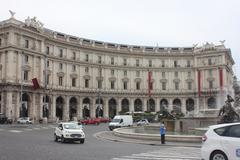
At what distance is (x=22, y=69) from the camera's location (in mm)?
72000

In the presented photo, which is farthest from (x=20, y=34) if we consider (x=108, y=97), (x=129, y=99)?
(x=129, y=99)

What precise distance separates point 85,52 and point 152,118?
90.9 feet

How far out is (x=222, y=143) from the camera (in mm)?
11781

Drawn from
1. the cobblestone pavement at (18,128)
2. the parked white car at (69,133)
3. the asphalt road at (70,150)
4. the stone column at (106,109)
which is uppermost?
the stone column at (106,109)

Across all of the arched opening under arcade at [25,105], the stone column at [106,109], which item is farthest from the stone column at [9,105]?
the stone column at [106,109]

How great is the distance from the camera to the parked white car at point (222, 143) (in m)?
11.5

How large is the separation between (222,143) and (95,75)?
81.7 meters

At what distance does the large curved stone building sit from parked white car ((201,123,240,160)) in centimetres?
5554

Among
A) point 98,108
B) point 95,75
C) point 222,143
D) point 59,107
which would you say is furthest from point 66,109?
point 222,143

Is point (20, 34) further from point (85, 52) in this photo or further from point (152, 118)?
point (152, 118)

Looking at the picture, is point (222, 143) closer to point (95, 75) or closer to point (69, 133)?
point (69, 133)

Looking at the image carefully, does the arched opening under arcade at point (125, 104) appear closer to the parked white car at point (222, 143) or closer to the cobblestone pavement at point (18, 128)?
the cobblestone pavement at point (18, 128)

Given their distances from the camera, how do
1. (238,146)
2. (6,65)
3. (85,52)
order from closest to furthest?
1. (238,146)
2. (6,65)
3. (85,52)

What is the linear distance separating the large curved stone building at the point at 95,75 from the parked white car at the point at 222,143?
5554 cm
